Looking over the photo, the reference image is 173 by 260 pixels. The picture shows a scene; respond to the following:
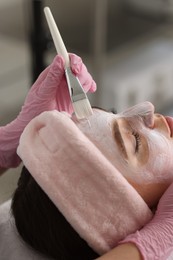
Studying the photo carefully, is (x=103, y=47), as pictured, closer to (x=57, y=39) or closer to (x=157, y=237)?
(x=57, y=39)

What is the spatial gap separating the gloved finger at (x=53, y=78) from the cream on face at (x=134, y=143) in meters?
0.12

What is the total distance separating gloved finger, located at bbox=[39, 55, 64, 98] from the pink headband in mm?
172

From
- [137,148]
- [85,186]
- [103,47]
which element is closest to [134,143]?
[137,148]

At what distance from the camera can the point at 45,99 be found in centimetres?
93

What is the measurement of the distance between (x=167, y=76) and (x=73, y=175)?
5.89 ft

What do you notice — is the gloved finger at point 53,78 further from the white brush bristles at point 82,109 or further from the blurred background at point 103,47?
the blurred background at point 103,47

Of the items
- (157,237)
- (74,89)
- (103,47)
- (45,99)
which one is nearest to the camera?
(157,237)

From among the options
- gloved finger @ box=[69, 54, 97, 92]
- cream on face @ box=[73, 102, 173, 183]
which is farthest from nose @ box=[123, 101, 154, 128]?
gloved finger @ box=[69, 54, 97, 92]

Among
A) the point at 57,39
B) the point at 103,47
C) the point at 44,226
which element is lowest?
the point at 103,47

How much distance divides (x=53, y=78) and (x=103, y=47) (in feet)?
4.63

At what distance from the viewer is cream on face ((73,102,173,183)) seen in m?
0.75

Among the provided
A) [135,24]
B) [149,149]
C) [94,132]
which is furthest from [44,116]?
[135,24]

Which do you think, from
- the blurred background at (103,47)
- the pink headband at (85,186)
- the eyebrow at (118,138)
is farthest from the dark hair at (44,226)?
the blurred background at (103,47)

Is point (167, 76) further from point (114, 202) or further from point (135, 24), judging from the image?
point (114, 202)
